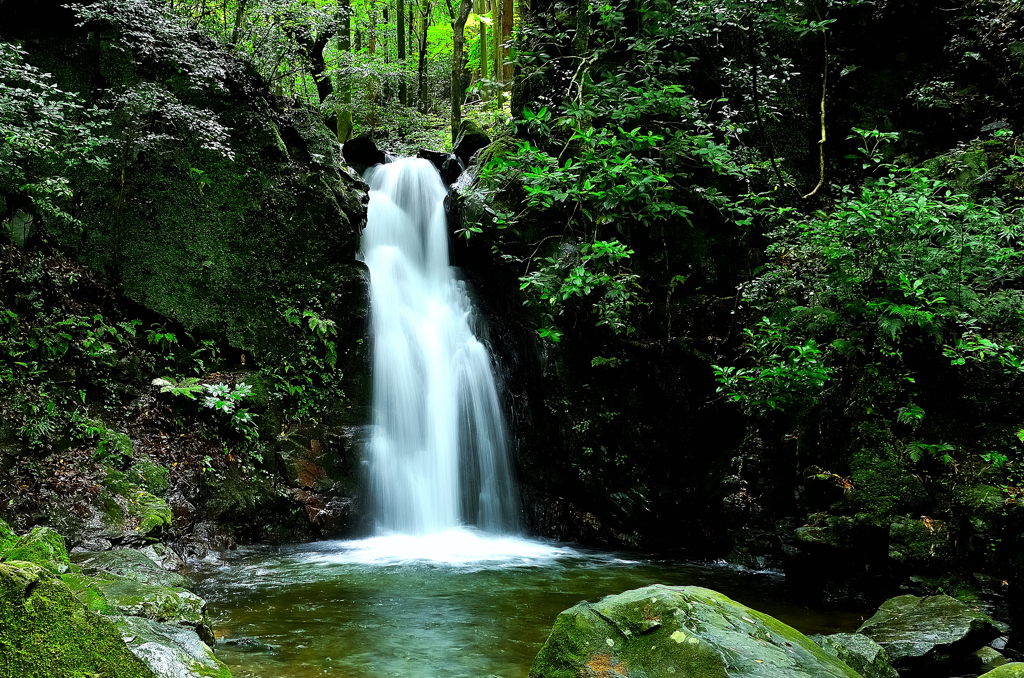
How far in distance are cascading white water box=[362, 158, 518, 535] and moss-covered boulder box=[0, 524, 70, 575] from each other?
5229mm

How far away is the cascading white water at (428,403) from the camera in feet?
31.4

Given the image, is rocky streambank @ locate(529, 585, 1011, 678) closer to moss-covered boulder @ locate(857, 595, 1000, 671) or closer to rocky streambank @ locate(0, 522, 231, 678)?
moss-covered boulder @ locate(857, 595, 1000, 671)

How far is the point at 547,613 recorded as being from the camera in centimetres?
584

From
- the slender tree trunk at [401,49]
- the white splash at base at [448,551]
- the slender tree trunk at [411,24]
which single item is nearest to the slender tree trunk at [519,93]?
the white splash at base at [448,551]

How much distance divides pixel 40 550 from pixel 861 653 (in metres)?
4.86

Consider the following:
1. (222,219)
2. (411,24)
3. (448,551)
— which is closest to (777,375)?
(448,551)

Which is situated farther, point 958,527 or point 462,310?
point 462,310

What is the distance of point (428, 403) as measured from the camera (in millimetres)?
10320

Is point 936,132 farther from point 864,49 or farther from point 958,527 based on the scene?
point 958,527

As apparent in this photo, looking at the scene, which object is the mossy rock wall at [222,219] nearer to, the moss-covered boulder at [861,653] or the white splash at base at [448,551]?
the white splash at base at [448,551]

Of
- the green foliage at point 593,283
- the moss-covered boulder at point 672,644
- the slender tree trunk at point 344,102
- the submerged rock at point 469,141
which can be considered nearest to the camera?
the moss-covered boulder at point 672,644

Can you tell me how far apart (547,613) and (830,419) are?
3.77 metres

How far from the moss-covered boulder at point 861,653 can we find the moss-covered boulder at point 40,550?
4232 mm

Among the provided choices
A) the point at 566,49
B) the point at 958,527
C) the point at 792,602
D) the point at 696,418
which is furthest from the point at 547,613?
the point at 566,49
